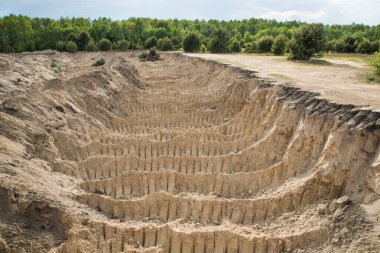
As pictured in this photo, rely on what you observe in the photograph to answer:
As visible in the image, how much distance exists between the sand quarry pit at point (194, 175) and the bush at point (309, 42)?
12.6 m

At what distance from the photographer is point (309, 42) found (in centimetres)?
3506

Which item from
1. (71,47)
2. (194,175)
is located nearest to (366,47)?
(194,175)

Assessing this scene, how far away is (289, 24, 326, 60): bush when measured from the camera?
115ft

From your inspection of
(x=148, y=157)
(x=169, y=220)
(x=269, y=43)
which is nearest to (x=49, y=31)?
(x=269, y=43)

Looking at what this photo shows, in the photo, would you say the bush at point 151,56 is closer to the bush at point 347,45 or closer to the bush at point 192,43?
the bush at point 192,43

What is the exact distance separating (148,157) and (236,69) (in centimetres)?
1244

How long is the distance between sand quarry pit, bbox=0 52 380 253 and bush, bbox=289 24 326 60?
496 inches

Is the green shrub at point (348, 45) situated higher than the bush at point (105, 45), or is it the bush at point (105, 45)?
the green shrub at point (348, 45)

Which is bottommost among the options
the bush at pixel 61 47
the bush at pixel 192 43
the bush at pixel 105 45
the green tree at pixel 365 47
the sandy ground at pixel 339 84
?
the bush at pixel 61 47

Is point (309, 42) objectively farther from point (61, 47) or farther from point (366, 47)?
point (61, 47)

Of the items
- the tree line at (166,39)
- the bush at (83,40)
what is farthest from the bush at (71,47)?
the bush at (83,40)

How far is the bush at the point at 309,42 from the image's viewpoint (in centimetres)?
3491

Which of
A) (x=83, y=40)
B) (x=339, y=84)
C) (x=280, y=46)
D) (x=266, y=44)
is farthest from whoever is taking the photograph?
(x=83, y=40)

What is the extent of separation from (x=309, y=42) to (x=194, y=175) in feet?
78.6
